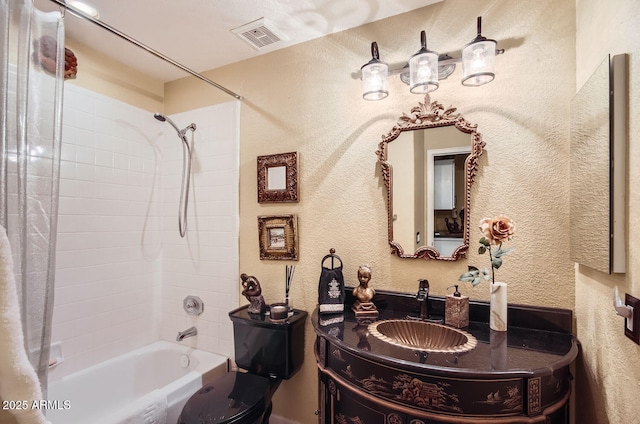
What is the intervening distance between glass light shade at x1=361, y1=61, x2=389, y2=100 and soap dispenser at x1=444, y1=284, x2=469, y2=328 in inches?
41.2

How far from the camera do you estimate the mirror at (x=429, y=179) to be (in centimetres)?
151

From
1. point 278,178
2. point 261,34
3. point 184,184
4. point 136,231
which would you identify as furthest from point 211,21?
point 136,231

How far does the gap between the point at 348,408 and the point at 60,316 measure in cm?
183

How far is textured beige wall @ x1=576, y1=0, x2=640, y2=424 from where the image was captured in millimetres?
885

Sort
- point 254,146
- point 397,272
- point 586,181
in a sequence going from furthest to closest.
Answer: point 254,146 < point 397,272 < point 586,181

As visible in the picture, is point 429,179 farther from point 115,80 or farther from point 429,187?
point 115,80

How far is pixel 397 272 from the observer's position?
5.45ft

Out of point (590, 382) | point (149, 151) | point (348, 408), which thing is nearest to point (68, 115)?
point (149, 151)

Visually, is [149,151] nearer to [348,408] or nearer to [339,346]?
[339,346]

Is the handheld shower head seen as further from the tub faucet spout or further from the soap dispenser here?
the soap dispenser

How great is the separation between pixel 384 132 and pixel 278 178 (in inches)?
29.0

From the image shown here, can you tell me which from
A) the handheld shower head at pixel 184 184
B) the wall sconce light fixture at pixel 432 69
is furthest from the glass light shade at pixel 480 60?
the handheld shower head at pixel 184 184

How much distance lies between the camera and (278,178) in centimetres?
201

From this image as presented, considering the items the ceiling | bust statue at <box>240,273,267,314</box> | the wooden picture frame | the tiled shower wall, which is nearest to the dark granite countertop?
bust statue at <box>240,273,267,314</box>
